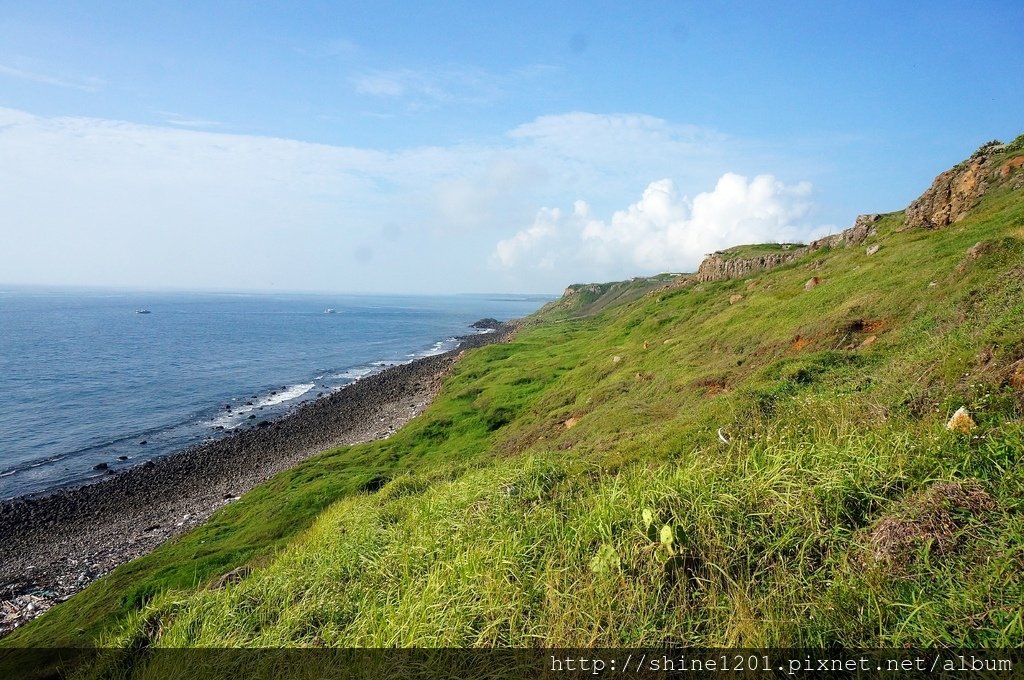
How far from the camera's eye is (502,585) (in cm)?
728

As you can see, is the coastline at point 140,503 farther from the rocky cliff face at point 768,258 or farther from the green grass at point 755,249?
the green grass at point 755,249

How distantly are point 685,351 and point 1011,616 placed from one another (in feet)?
86.6

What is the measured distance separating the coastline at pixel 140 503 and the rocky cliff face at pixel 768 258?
1591 inches

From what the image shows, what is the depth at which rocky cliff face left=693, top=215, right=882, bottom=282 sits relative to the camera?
44.6 meters

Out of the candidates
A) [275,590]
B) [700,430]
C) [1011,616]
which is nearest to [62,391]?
[275,590]

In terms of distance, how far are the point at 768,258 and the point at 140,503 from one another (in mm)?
61852

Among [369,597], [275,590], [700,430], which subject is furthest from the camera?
[700,430]

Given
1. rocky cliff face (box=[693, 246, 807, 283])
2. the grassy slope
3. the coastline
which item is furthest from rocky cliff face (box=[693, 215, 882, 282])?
the coastline

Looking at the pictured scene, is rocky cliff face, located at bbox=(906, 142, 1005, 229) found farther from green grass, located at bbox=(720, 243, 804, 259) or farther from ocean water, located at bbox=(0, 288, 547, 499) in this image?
ocean water, located at bbox=(0, 288, 547, 499)

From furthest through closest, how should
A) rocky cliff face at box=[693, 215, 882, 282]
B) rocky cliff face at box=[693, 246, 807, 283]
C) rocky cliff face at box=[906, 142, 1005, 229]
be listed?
rocky cliff face at box=[693, 246, 807, 283]
rocky cliff face at box=[693, 215, 882, 282]
rocky cliff face at box=[906, 142, 1005, 229]

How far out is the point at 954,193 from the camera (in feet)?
113

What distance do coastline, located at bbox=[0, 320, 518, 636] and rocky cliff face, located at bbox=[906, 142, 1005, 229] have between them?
152 feet

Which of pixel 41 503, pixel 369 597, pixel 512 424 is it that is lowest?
pixel 41 503

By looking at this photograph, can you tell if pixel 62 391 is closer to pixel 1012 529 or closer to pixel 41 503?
pixel 41 503
